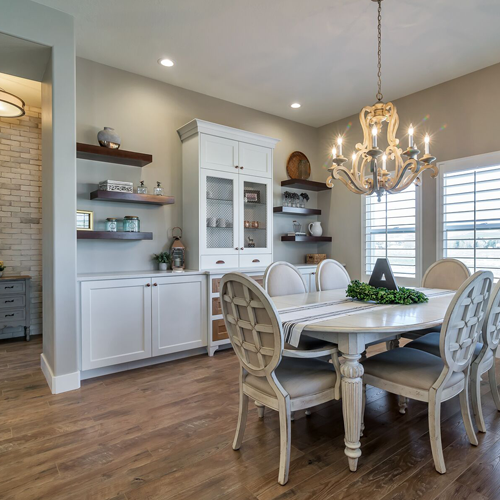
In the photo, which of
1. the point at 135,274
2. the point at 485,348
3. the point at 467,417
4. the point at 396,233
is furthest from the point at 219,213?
the point at 467,417

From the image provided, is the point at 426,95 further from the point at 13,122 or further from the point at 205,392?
the point at 13,122

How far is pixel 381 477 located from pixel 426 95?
413 cm

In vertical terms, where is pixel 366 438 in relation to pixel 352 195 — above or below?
below

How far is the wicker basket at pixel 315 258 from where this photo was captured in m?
5.27

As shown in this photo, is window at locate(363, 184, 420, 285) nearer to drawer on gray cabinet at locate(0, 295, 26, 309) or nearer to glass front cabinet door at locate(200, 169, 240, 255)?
glass front cabinet door at locate(200, 169, 240, 255)

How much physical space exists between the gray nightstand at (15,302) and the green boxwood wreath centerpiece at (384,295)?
389 cm

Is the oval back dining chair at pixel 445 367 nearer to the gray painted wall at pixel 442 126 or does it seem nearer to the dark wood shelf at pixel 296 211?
the gray painted wall at pixel 442 126

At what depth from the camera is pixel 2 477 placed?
5.78 feet

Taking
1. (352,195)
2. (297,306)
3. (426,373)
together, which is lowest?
(426,373)

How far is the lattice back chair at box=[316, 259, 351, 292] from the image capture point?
319 centimetres

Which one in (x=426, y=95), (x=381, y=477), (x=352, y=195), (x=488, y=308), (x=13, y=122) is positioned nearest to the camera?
(x=381, y=477)

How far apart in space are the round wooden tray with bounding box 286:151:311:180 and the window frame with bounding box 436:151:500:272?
1.84m

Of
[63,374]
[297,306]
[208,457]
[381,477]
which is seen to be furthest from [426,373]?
[63,374]

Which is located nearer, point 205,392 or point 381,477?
point 381,477
